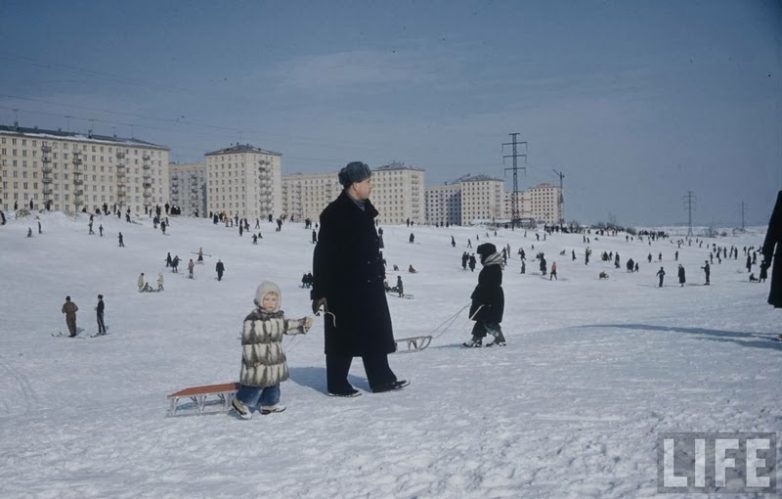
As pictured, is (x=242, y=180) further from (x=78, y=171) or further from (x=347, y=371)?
(x=347, y=371)

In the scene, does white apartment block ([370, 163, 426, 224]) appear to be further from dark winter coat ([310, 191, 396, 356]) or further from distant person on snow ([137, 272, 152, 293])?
dark winter coat ([310, 191, 396, 356])

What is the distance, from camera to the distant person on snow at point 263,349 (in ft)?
18.0

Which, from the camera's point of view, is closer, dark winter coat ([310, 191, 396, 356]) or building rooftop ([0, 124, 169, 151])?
dark winter coat ([310, 191, 396, 356])

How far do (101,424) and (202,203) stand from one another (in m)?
159

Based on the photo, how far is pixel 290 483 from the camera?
12.3 ft

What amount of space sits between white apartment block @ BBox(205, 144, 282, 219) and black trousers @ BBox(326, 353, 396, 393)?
136 meters

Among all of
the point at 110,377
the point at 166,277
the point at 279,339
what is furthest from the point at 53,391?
the point at 166,277

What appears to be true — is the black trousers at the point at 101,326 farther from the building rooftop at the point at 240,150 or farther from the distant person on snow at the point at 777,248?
the building rooftop at the point at 240,150

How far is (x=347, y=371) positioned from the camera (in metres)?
5.99

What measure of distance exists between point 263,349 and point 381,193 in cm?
16481

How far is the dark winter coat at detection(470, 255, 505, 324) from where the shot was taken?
932 centimetres

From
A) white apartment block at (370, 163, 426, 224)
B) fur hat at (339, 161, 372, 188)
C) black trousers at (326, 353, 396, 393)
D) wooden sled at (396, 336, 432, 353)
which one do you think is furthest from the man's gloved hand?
white apartment block at (370, 163, 426, 224)

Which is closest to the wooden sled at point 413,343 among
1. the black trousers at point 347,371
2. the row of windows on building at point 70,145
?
the black trousers at point 347,371

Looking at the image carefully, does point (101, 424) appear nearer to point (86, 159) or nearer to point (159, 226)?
point (159, 226)
